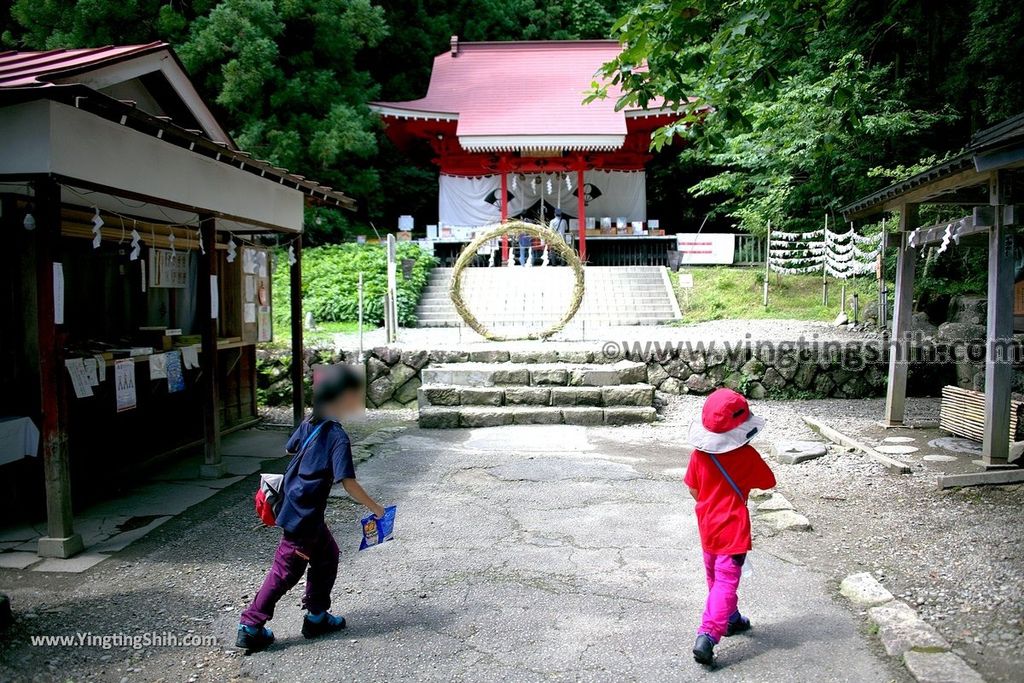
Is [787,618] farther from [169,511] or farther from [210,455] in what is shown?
[210,455]

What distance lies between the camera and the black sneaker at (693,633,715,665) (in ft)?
10.4

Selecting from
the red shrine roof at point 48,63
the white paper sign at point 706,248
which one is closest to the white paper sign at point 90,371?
the red shrine roof at point 48,63

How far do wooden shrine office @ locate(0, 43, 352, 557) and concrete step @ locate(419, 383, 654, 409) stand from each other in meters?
1.93

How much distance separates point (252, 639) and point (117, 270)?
533cm

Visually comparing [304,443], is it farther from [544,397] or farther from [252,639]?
[544,397]

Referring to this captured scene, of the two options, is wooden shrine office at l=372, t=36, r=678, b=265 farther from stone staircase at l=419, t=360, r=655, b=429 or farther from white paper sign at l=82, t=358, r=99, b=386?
white paper sign at l=82, t=358, r=99, b=386

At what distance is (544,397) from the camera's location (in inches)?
367

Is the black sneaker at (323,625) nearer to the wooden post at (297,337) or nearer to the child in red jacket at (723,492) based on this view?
the child in red jacket at (723,492)

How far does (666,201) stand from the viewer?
26.7m

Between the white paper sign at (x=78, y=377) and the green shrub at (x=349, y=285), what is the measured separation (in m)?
9.13

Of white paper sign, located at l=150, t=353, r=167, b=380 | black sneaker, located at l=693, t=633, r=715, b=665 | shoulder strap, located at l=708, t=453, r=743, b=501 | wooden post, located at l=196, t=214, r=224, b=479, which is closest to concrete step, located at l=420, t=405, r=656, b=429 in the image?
wooden post, located at l=196, t=214, r=224, b=479

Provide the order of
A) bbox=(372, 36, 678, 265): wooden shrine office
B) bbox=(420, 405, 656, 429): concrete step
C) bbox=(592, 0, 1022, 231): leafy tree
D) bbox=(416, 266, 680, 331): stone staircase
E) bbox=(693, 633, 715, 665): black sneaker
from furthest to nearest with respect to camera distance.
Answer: bbox=(372, 36, 678, 265): wooden shrine office < bbox=(416, 266, 680, 331): stone staircase < bbox=(592, 0, 1022, 231): leafy tree < bbox=(420, 405, 656, 429): concrete step < bbox=(693, 633, 715, 665): black sneaker

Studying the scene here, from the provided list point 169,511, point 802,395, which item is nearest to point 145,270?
point 169,511

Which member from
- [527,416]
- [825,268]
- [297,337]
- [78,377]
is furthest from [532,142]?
[78,377]
